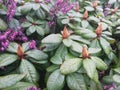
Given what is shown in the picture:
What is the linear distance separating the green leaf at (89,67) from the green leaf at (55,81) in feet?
0.45

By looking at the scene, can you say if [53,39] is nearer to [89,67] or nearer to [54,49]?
[54,49]

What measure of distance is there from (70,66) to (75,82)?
0.32ft

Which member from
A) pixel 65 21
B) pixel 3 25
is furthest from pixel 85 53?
pixel 3 25

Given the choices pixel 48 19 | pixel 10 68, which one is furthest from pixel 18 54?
pixel 48 19

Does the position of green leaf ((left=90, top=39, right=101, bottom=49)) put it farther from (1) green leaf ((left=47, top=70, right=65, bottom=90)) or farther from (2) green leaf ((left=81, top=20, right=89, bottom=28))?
(1) green leaf ((left=47, top=70, right=65, bottom=90))

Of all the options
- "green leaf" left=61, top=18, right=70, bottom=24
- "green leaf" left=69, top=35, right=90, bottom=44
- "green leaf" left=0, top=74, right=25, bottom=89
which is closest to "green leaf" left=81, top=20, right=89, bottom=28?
"green leaf" left=61, top=18, right=70, bottom=24

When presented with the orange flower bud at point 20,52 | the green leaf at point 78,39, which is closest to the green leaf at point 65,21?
the green leaf at point 78,39

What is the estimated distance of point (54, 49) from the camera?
1.61m

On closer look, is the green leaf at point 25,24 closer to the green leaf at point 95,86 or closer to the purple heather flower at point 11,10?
the purple heather flower at point 11,10

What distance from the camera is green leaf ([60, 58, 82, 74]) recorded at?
140 centimetres

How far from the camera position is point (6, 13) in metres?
A: 1.71

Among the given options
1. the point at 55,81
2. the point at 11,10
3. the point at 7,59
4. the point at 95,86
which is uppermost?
the point at 11,10

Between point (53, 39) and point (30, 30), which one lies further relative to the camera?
point (30, 30)

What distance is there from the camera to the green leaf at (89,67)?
1.38 metres
